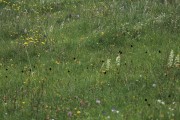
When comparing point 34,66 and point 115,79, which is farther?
point 34,66

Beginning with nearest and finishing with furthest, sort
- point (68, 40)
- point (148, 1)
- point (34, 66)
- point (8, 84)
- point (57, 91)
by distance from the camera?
1. point (57, 91)
2. point (8, 84)
3. point (34, 66)
4. point (68, 40)
5. point (148, 1)

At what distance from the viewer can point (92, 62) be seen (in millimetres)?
8352

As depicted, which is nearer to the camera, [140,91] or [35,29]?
[140,91]

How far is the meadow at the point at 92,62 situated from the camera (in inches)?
249

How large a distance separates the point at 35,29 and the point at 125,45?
9.82 ft

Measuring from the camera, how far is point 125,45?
8.99m

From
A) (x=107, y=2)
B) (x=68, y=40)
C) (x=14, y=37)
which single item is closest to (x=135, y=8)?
(x=107, y=2)

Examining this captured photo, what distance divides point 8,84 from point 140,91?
9.12ft

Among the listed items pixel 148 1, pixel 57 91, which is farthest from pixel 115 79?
pixel 148 1

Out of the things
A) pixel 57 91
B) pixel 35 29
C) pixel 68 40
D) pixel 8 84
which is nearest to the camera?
pixel 57 91

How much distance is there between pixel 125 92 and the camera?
6.76 metres

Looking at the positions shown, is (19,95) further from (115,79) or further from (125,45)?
(125,45)

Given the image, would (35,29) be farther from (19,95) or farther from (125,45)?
(19,95)

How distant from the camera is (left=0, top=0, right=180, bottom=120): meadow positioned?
6.33 m
